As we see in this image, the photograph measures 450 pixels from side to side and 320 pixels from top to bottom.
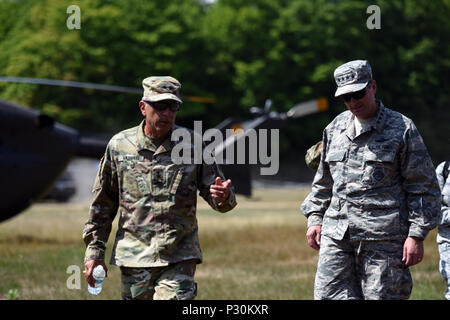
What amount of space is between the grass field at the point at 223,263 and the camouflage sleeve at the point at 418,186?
14.0ft

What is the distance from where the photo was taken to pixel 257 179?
182ft

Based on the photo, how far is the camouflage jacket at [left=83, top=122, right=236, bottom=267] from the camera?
5305 millimetres

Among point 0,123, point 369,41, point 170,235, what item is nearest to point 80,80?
point 369,41

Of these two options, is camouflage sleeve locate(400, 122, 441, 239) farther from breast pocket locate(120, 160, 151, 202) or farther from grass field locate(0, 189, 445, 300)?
grass field locate(0, 189, 445, 300)

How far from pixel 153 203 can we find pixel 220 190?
545mm

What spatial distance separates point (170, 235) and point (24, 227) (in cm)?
1644

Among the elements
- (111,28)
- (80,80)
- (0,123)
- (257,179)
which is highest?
(111,28)

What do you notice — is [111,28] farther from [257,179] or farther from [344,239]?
[344,239]

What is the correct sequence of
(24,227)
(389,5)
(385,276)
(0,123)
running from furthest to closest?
(389,5)
(24,227)
(0,123)
(385,276)

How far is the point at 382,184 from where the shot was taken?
5.35m

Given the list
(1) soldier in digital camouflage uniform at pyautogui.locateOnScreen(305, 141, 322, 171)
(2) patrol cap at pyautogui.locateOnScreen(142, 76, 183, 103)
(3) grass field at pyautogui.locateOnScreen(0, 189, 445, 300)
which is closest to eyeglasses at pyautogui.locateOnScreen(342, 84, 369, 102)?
(1) soldier in digital camouflage uniform at pyautogui.locateOnScreen(305, 141, 322, 171)

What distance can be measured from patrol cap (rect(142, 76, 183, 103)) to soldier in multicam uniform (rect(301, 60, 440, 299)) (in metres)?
1.15

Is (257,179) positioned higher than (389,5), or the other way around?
(389,5)

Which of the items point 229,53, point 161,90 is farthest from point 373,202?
point 229,53
